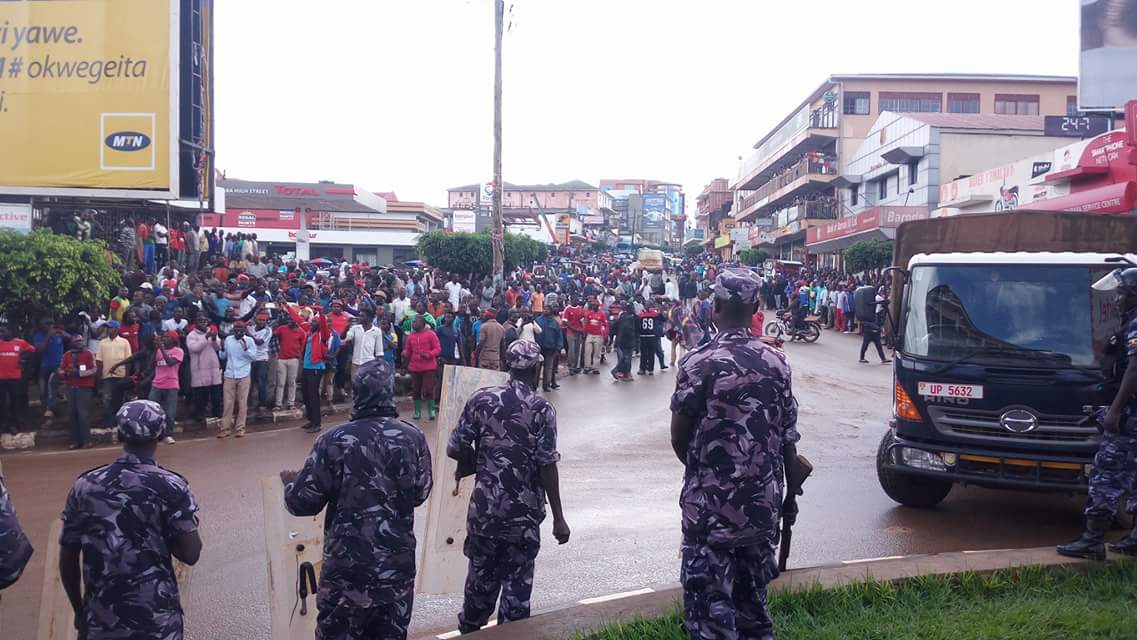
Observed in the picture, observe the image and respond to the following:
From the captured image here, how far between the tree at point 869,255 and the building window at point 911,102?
23203mm

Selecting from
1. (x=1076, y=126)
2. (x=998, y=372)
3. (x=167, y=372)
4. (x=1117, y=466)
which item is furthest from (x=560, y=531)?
(x=1076, y=126)

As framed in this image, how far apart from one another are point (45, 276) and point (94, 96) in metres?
9.65

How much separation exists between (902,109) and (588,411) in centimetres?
4629

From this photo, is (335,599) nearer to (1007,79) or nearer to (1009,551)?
(1009,551)

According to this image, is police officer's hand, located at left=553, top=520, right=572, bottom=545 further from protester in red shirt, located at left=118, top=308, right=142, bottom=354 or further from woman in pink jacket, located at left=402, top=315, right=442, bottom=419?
protester in red shirt, located at left=118, top=308, right=142, bottom=354

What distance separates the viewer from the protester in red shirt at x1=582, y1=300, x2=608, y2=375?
19.0 metres

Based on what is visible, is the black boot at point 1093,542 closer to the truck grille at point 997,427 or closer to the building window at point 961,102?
the truck grille at point 997,427

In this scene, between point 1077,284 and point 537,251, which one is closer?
point 1077,284

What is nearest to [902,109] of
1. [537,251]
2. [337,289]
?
[537,251]

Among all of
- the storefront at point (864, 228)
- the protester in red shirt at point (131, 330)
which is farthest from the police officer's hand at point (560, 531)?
the storefront at point (864, 228)

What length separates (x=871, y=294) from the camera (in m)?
9.38

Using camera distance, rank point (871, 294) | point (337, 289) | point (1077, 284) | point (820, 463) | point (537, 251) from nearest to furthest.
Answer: point (1077, 284) → point (871, 294) → point (820, 463) → point (337, 289) → point (537, 251)

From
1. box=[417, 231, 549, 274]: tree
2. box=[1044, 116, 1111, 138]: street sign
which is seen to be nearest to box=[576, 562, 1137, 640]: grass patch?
box=[417, 231, 549, 274]: tree

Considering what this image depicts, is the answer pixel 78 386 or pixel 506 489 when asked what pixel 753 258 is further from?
pixel 506 489
